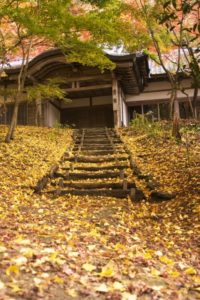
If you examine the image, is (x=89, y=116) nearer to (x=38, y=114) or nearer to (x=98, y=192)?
(x=38, y=114)

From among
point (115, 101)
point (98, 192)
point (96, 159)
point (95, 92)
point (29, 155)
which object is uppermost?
point (95, 92)

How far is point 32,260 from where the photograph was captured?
3.44 meters

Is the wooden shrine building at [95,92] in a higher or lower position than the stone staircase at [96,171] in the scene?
higher

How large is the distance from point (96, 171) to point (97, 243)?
5.12 meters

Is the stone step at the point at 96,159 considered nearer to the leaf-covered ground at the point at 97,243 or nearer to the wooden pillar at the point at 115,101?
the leaf-covered ground at the point at 97,243

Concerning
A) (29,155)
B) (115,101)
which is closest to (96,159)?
(29,155)

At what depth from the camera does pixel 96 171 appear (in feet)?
31.7

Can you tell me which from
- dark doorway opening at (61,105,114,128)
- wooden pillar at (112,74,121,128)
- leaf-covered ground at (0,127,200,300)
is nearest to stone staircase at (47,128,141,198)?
leaf-covered ground at (0,127,200,300)

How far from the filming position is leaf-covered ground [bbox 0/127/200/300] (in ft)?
10.3

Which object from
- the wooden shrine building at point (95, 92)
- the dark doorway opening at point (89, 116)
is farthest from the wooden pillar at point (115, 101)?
the dark doorway opening at point (89, 116)

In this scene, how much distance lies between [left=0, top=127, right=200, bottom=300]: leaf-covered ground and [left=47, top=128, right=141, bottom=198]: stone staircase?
1.27 ft

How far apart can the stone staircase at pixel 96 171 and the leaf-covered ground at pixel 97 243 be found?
39 centimetres

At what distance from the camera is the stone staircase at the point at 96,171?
773 centimetres

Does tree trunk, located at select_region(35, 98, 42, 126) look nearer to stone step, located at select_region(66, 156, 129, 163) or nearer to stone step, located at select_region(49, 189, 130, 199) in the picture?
stone step, located at select_region(66, 156, 129, 163)
